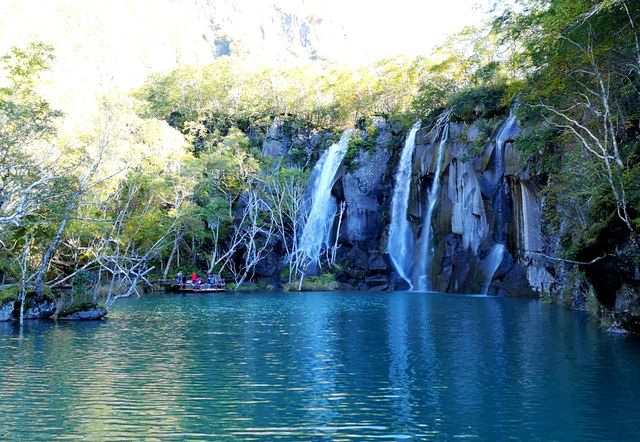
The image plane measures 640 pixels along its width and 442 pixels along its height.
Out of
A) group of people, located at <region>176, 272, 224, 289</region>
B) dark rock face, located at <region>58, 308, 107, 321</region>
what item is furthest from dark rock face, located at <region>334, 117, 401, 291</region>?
dark rock face, located at <region>58, 308, 107, 321</region>

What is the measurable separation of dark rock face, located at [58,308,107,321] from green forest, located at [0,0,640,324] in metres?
0.21

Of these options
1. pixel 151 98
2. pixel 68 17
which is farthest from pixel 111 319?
pixel 68 17

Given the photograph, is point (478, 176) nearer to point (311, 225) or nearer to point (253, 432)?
point (311, 225)

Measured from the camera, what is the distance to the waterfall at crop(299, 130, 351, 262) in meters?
40.8

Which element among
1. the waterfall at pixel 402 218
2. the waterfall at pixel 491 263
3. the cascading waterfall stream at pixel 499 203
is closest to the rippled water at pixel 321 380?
the waterfall at pixel 491 263

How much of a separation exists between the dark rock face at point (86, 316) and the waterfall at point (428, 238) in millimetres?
20053

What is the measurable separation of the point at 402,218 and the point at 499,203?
839cm

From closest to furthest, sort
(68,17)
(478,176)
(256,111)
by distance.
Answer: (478,176), (256,111), (68,17)

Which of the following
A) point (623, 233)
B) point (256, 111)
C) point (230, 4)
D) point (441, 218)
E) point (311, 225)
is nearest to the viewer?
point (623, 233)

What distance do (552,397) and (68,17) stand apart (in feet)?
320

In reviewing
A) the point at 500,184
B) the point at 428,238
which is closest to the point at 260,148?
the point at 428,238

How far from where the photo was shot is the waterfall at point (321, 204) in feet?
134

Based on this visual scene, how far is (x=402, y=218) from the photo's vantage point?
1510 inches

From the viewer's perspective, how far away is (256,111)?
51.8 meters
